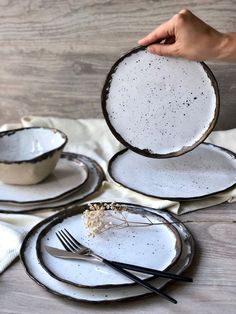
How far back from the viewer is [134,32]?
3.84 feet

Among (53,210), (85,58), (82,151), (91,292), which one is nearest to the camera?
(91,292)

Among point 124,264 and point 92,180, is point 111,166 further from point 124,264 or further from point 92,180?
point 124,264

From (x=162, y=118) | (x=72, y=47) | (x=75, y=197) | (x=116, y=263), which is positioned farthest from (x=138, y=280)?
(x=72, y=47)

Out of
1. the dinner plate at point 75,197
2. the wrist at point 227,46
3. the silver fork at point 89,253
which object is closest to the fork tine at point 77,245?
the silver fork at point 89,253

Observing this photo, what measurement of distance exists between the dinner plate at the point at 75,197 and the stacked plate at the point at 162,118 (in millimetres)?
31

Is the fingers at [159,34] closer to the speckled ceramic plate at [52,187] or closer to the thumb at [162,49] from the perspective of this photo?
the thumb at [162,49]

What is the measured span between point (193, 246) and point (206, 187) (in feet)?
0.61

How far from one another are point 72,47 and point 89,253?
64cm

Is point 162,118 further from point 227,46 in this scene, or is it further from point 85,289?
point 85,289

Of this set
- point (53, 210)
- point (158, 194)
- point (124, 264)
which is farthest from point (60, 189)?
point (124, 264)

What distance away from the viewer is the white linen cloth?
0.76 metres

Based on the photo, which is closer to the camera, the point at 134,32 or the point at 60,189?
the point at 60,189

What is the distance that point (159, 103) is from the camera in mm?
956

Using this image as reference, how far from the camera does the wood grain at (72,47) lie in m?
1.15
